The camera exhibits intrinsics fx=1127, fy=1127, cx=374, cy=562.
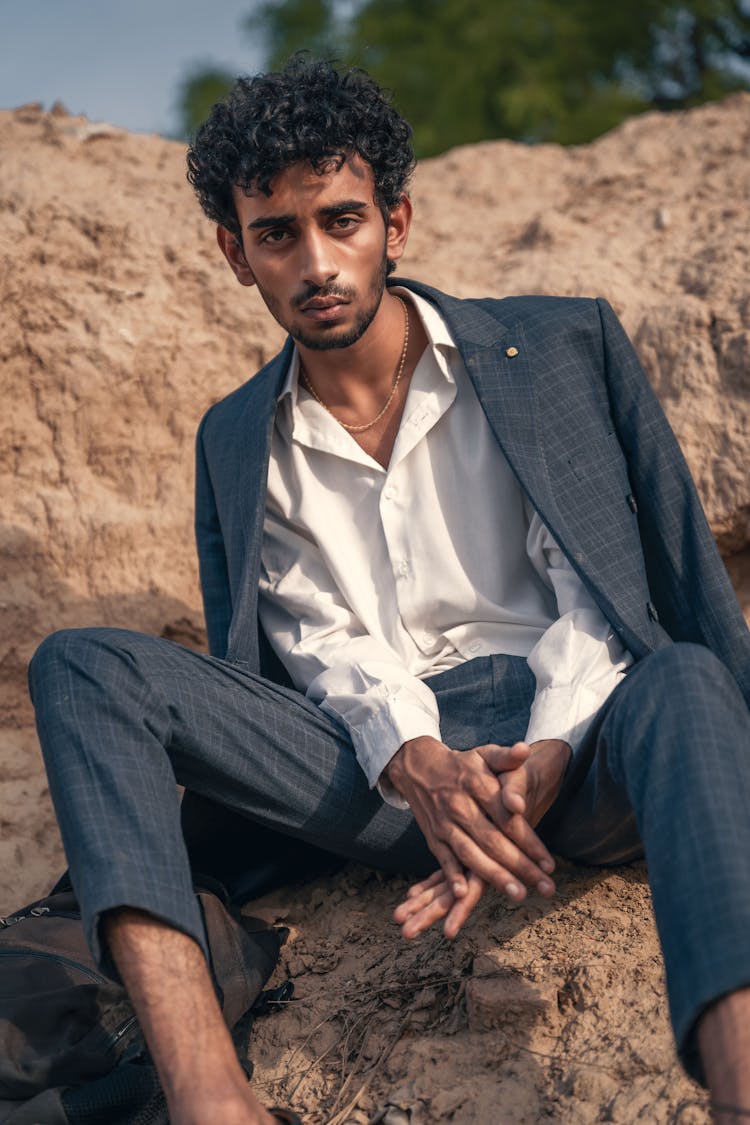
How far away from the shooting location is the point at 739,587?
4.00m

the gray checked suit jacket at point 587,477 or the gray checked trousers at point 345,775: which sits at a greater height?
the gray checked suit jacket at point 587,477

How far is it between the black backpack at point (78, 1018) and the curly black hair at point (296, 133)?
72.9 inches

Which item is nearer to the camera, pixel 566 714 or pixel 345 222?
pixel 566 714

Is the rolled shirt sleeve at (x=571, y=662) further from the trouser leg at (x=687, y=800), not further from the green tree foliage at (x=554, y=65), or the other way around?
the green tree foliage at (x=554, y=65)

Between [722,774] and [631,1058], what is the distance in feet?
2.29

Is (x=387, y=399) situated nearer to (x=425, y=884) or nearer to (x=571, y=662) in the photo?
(x=571, y=662)

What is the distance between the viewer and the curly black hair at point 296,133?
2.91 m

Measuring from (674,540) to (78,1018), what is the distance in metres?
1.77

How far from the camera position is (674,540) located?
2.79 meters

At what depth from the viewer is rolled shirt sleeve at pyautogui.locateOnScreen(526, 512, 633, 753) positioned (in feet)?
7.88

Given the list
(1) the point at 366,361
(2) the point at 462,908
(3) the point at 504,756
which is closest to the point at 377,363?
(1) the point at 366,361

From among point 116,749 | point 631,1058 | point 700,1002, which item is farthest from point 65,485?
point 700,1002

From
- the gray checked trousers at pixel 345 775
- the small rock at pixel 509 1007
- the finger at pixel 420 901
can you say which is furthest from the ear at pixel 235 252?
the small rock at pixel 509 1007

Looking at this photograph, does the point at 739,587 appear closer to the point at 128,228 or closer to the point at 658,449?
the point at 658,449
